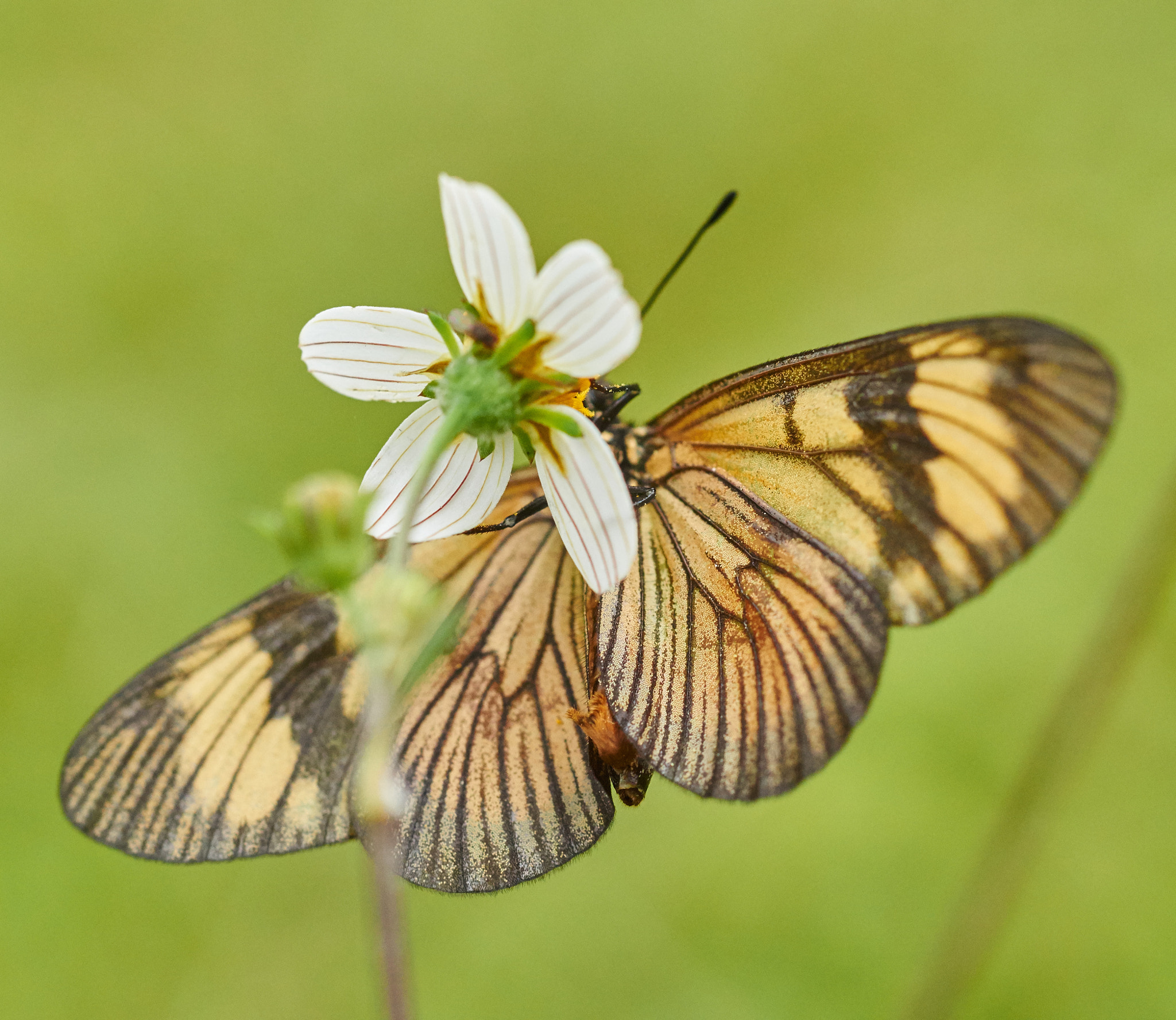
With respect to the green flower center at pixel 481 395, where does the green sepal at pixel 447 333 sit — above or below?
A: above

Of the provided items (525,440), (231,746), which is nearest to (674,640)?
(525,440)

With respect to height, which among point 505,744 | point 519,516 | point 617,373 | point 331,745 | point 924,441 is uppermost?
point 617,373

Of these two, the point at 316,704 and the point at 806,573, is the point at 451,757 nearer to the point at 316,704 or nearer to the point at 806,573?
the point at 316,704

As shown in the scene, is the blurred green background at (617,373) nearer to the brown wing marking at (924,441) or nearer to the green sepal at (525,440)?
the brown wing marking at (924,441)

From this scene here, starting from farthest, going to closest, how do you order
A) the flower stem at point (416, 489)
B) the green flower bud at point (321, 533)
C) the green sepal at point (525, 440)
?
the green sepal at point (525, 440) → the green flower bud at point (321, 533) → the flower stem at point (416, 489)

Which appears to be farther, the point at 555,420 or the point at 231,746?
the point at 231,746

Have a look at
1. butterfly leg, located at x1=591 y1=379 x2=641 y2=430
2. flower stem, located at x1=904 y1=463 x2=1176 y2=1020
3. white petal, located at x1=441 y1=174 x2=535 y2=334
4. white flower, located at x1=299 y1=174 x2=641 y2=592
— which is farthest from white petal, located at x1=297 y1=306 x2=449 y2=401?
flower stem, located at x1=904 y1=463 x2=1176 y2=1020

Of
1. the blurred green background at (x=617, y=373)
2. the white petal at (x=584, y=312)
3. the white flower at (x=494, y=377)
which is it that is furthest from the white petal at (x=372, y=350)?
the blurred green background at (x=617, y=373)

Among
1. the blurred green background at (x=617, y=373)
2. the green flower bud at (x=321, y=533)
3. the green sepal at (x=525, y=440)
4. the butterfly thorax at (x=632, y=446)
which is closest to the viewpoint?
the green flower bud at (x=321, y=533)

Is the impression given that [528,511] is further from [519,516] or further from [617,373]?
[617,373]
